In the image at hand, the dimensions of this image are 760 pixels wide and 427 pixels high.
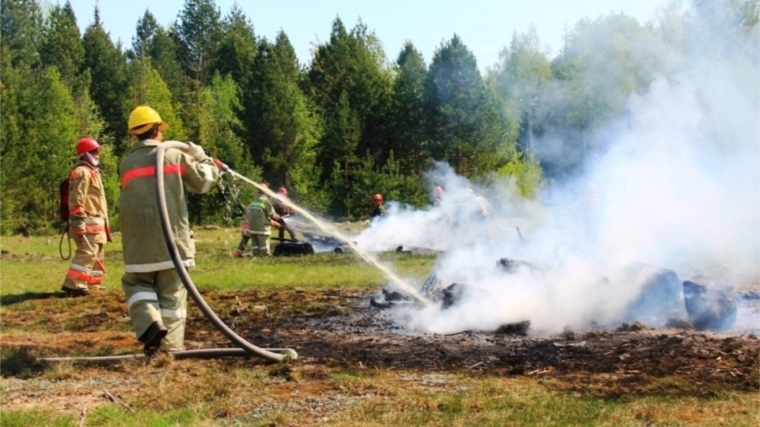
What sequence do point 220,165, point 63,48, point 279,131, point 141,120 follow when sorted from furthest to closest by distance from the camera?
point 63,48 < point 279,131 < point 220,165 < point 141,120

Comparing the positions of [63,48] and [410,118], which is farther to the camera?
[63,48]

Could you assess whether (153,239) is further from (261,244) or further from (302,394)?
(261,244)

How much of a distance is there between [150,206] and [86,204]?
5205mm

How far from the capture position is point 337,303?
10352 millimetres

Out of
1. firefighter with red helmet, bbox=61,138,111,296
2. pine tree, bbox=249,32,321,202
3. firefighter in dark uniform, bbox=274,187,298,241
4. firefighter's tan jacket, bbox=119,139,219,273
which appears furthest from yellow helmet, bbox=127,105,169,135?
pine tree, bbox=249,32,321,202

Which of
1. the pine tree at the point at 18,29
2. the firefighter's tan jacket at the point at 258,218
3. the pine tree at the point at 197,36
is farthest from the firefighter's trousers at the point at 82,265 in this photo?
the pine tree at the point at 197,36

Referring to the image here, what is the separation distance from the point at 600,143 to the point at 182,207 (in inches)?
434

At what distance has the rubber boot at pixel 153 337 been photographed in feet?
20.5

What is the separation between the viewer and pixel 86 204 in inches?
438

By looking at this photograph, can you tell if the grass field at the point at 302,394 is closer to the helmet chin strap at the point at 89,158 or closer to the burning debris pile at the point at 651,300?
the burning debris pile at the point at 651,300

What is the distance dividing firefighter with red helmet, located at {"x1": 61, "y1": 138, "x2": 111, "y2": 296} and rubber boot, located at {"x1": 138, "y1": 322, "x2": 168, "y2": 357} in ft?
17.0

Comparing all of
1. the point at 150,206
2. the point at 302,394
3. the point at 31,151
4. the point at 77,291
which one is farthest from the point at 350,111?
the point at 302,394

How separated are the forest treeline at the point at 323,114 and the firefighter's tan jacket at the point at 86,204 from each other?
36.9ft

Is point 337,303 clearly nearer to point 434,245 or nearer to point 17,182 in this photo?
point 434,245
